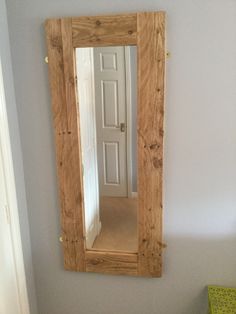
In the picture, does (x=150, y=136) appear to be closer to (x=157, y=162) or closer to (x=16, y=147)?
(x=157, y=162)

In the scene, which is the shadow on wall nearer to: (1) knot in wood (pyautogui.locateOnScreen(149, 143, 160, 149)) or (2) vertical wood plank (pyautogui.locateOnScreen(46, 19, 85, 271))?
(2) vertical wood plank (pyautogui.locateOnScreen(46, 19, 85, 271))

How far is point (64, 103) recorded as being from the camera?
1.60 meters

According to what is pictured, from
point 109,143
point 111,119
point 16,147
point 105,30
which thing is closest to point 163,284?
point 109,143

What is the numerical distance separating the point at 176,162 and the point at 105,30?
2.33ft

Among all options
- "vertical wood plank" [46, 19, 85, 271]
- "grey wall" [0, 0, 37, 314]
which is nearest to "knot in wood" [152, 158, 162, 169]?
"vertical wood plank" [46, 19, 85, 271]

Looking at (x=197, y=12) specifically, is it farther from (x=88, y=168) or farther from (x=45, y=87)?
(x=88, y=168)

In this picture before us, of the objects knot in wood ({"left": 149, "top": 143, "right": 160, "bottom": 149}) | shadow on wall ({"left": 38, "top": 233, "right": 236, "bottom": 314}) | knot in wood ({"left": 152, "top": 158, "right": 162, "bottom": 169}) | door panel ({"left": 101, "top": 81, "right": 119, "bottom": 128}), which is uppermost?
door panel ({"left": 101, "top": 81, "right": 119, "bottom": 128})

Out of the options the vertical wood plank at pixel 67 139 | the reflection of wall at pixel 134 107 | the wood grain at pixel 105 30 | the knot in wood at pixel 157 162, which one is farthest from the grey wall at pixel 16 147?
the knot in wood at pixel 157 162

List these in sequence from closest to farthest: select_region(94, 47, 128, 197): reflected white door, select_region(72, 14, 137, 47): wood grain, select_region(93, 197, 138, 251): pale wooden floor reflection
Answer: select_region(72, 14, 137, 47): wood grain
select_region(94, 47, 128, 197): reflected white door
select_region(93, 197, 138, 251): pale wooden floor reflection

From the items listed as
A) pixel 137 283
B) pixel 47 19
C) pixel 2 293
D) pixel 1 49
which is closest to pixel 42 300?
pixel 2 293

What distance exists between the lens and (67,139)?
165 centimetres

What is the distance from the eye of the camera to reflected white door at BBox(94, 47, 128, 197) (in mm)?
1574

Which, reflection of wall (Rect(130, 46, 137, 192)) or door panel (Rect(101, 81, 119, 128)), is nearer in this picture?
reflection of wall (Rect(130, 46, 137, 192))

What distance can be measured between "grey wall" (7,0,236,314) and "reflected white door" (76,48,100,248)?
17 centimetres
